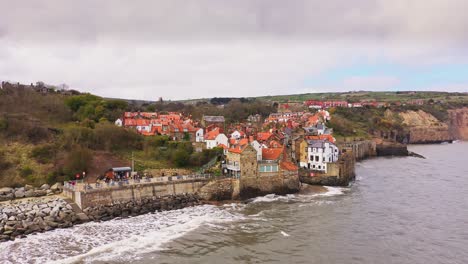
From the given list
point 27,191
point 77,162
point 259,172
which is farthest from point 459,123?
point 27,191

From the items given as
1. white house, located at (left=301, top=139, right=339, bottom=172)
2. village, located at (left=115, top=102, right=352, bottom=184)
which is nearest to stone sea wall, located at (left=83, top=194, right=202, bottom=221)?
village, located at (left=115, top=102, right=352, bottom=184)

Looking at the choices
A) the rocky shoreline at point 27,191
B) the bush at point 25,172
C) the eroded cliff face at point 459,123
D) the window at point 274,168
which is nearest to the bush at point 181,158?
the window at point 274,168

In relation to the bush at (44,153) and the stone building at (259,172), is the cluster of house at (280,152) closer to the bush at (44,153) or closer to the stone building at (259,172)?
the stone building at (259,172)

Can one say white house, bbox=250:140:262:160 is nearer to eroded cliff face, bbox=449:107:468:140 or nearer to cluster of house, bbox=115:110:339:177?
cluster of house, bbox=115:110:339:177

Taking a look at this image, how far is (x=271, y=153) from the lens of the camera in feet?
132

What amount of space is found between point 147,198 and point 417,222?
21.0 metres

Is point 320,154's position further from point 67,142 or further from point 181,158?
point 67,142

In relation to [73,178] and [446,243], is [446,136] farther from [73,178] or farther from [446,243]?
[73,178]

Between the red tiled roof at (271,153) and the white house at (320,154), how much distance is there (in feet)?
20.2

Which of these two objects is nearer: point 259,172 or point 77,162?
point 77,162

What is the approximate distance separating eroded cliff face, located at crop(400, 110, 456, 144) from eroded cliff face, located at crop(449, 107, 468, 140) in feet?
32.5

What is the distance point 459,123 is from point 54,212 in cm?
13494

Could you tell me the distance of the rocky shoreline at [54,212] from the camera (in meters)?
26.2

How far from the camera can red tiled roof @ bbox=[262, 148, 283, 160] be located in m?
39.4
